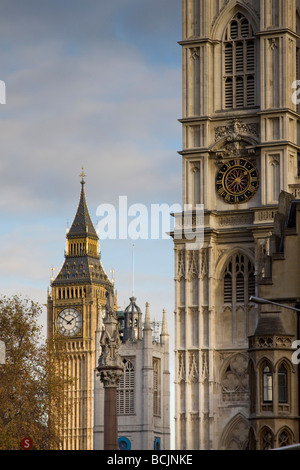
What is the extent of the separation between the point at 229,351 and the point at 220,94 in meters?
16.6

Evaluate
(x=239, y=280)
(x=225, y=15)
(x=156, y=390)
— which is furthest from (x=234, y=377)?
(x=156, y=390)

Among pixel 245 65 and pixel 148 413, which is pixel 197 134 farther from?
pixel 148 413

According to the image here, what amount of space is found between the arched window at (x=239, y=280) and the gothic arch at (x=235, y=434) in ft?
23.7

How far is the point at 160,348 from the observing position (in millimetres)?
141125

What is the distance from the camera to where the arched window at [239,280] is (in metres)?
87.4

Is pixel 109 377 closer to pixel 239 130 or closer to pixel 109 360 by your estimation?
pixel 109 360

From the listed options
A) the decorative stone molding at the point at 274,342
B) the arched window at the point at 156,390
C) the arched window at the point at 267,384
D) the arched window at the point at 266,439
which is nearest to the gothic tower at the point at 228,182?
the decorative stone molding at the point at 274,342

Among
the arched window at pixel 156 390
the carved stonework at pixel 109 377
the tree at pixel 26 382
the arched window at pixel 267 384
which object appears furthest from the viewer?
the arched window at pixel 156 390

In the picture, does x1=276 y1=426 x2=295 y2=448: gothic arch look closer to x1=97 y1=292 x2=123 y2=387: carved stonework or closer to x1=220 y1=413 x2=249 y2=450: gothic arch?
x1=97 y1=292 x2=123 y2=387: carved stonework

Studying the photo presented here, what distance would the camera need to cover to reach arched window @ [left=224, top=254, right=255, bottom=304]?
287 ft

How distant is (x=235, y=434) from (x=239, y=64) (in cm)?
2348

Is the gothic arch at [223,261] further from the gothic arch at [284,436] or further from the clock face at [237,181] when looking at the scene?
the gothic arch at [284,436]

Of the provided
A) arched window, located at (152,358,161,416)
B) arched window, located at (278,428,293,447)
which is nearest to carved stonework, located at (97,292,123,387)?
arched window, located at (278,428,293,447)
